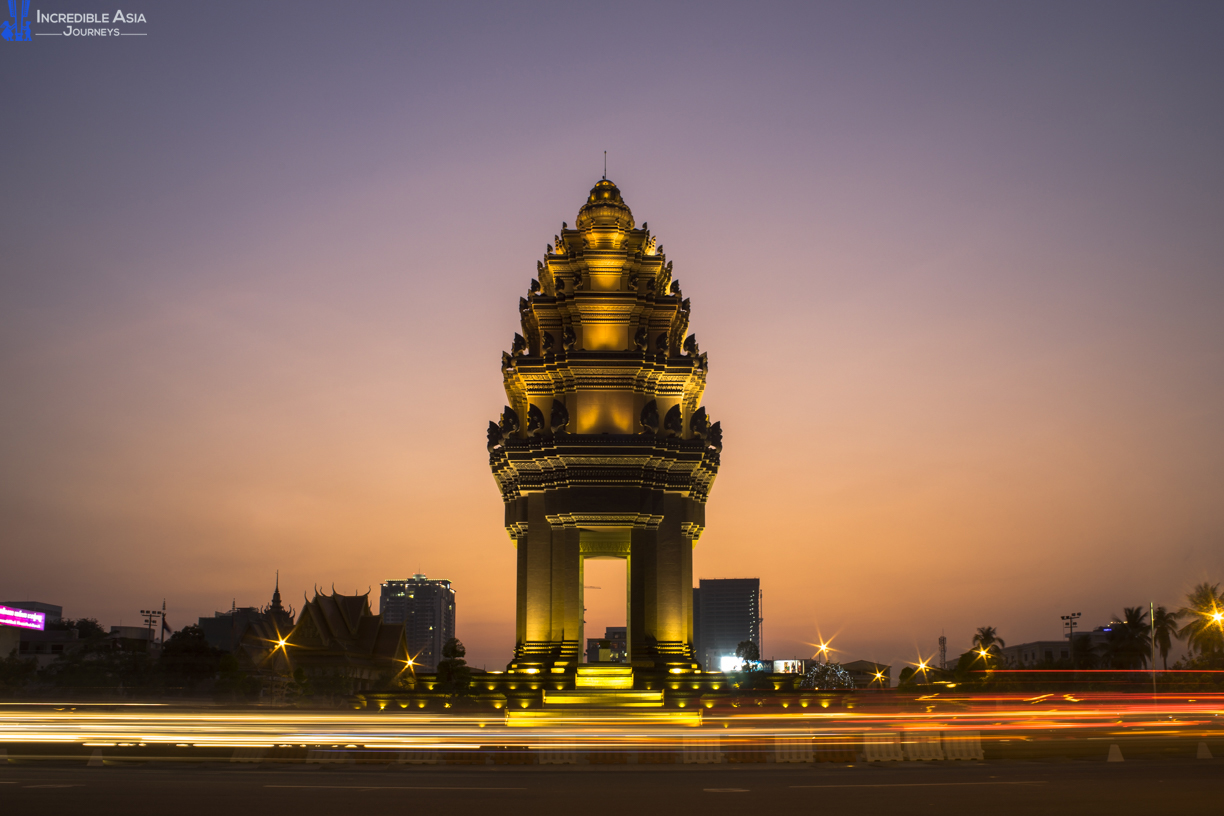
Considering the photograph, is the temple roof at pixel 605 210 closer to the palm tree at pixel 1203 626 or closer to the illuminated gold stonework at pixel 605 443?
the illuminated gold stonework at pixel 605 443

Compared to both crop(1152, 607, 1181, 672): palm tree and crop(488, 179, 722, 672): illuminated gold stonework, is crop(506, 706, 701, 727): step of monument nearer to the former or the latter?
crop(488, 179, 722, 672): illuminated gold stonework

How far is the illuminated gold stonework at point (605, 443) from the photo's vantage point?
34.2 metres

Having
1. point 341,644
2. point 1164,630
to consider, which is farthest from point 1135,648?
point 341,644

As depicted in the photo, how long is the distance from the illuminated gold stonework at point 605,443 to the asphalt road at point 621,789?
15.2m

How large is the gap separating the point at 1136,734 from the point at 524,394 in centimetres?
2192

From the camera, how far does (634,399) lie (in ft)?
117

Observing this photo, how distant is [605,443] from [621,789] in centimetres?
1914

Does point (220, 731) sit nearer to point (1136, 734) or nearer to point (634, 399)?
point (634, 399)

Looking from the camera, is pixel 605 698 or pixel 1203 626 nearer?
pixel 605 698

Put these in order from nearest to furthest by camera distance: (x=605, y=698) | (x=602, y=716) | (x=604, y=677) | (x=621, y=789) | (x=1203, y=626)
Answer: (x=621, y=789), (x=602, y=716), (x=605, y=698), (x=604, y=677), (x=1203, y=626)

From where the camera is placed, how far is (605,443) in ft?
112

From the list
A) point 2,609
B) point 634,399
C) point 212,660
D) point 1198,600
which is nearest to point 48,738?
point 634,399

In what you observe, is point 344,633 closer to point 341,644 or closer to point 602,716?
point 341,644

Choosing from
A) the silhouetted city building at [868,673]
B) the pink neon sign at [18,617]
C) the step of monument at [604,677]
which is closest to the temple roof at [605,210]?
the step of monument at [604,677]
